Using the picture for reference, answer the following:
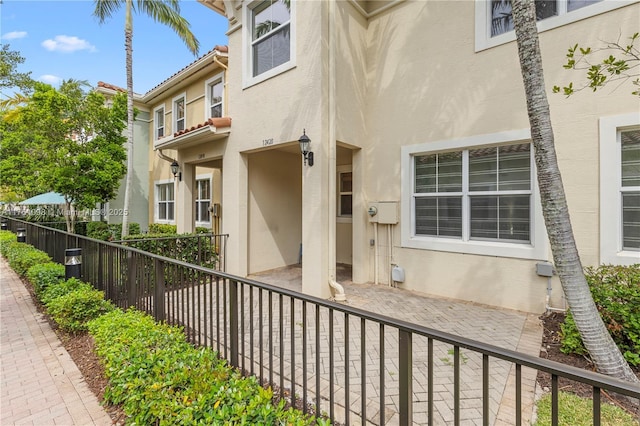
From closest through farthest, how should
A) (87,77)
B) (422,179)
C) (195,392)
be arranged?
(195,392), (422,179), (87,77)

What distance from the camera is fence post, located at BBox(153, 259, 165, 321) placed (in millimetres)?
3783

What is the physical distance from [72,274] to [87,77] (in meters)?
14.0

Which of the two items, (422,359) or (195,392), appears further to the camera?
(422,359)

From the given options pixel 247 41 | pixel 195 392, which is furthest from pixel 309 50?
pixel 195 392

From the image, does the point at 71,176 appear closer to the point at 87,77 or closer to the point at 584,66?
the point at 87,77

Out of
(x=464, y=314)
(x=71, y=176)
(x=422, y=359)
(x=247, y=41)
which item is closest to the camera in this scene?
(x=422, y=359)

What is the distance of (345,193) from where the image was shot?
30.0 feet

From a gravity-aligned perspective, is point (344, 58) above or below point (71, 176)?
above

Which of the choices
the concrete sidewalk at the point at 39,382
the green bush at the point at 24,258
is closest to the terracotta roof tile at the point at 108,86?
the green bush at the point at 24,258

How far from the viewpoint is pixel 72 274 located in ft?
17.7

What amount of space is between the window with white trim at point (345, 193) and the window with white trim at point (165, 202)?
8020mm

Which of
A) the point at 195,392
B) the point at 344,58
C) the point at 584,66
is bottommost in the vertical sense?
the point at 195,392

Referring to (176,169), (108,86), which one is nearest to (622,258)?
(176,169)

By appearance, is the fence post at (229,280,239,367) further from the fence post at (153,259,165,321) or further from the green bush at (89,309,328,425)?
the fence post at (153,259,165,321)
